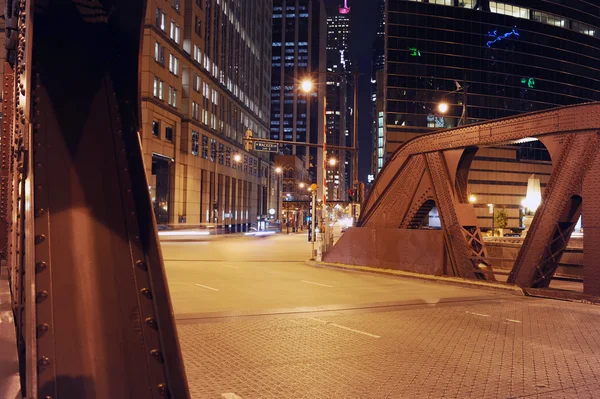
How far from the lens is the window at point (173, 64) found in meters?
53.3

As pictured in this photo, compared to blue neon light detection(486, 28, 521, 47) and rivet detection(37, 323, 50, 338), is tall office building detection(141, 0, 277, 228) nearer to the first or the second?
blue neon light detection(486, 28, 521, 47)

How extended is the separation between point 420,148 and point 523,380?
12.7m

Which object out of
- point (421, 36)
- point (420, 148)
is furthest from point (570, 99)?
point (420, 148)

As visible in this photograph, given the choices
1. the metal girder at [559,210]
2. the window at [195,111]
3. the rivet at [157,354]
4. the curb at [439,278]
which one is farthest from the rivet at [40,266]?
the window at [195,111]

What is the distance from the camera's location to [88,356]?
318 centimetres

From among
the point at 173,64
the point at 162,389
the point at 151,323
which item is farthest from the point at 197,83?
the point at 162,389

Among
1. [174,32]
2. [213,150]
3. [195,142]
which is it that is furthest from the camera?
[213,150]

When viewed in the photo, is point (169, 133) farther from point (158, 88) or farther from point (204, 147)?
point (204, 147)

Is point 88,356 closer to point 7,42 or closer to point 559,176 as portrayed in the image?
point 7,42

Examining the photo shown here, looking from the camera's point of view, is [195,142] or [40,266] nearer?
[40,266]

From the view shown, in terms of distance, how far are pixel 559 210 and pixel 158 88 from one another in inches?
1698

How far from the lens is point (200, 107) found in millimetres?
61344

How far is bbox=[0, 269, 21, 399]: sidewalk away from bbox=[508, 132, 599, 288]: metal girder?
12.6 meters

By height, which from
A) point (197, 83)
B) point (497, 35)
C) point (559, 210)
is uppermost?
point (497, 35)
